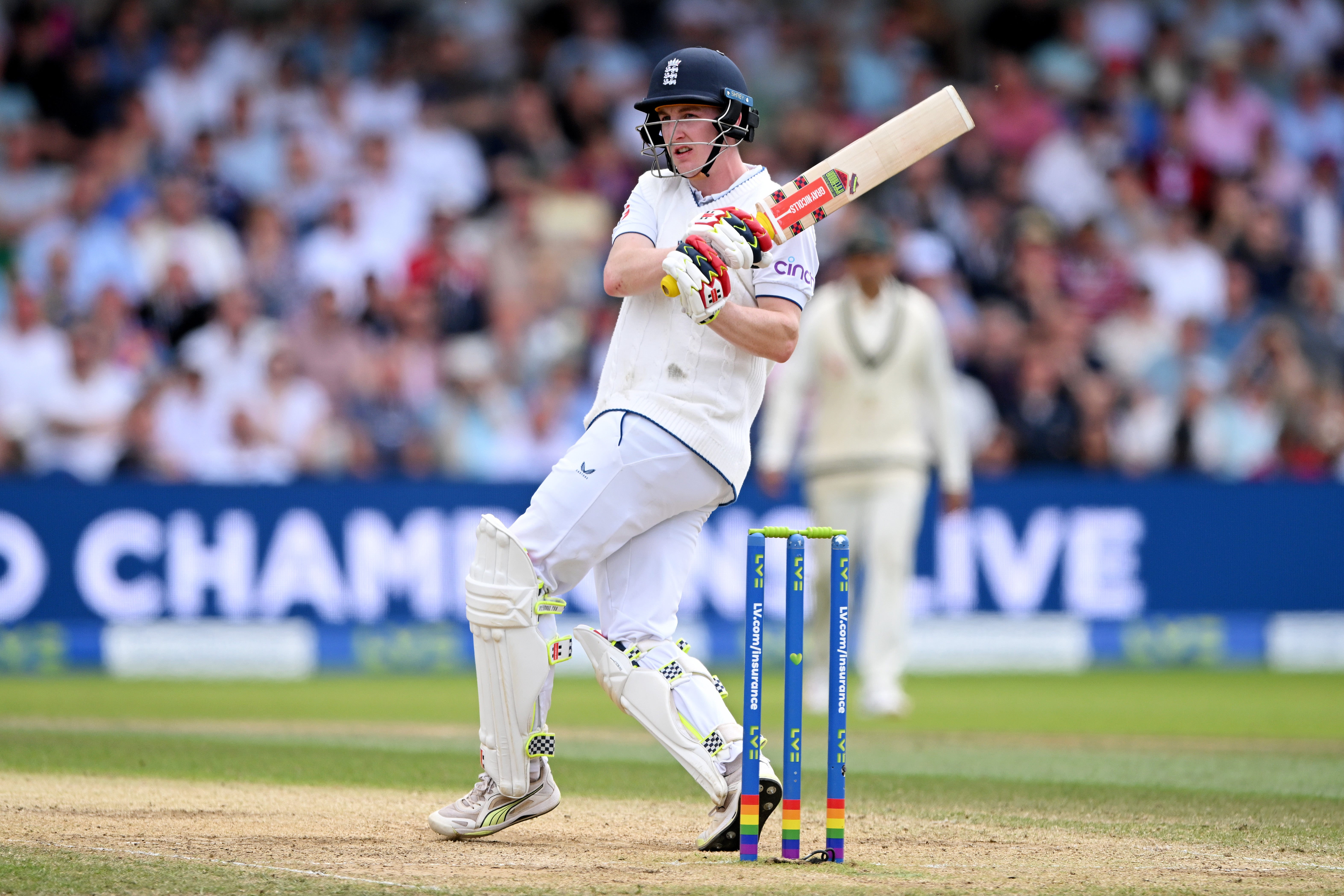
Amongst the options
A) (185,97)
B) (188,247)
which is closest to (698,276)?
(188,247)

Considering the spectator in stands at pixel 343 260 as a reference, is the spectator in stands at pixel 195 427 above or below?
below

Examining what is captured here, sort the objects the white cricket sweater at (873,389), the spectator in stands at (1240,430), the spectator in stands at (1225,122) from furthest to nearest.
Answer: the spectator in stands at (1225,122) < the spectator in stands at (1240,430) < the white cricket sweater at (873,389)

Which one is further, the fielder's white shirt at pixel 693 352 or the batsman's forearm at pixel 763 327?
the fielder's white shirt at pixel 693 352

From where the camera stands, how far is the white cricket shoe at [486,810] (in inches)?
184

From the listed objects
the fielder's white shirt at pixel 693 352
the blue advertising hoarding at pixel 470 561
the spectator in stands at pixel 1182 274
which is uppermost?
the spectator in stands at pixel 1182 274

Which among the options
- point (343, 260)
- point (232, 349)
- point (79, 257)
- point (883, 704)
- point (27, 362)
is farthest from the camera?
point (343, 260)

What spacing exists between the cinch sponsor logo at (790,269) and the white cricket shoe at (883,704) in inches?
170

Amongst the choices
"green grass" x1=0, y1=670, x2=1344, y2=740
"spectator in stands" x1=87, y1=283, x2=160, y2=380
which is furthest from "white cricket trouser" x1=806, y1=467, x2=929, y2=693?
"spectator in stands" x1=87, y1=283, x2=160, y2=380

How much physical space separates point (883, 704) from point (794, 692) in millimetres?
4435

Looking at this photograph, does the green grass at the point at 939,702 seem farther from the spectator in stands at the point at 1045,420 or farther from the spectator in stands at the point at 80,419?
the spectator in stands at the point at 1045,420

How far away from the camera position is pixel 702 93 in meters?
4.52

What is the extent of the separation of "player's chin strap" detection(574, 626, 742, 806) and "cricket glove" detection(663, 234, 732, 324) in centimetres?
92

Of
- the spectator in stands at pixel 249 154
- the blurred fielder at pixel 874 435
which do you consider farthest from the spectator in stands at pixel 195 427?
the blurred fielder at pixel 874 435

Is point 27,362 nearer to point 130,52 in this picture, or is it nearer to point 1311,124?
point 130,52
